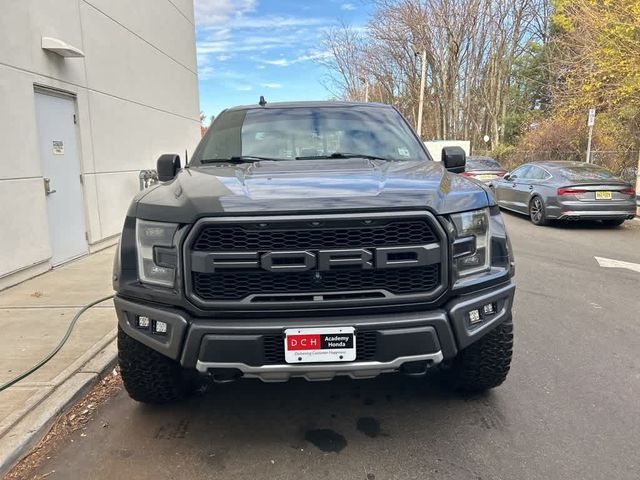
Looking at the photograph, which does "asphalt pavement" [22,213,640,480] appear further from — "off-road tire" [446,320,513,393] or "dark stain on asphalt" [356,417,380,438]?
"off-road tire" [446,320,513,393]

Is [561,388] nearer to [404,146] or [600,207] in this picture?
[404,146]

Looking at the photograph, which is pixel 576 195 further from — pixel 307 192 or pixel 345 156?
pixel 307 192

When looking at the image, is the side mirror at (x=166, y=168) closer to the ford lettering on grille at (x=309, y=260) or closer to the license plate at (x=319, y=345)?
the ford lettering on grille at (x=309, y=260)

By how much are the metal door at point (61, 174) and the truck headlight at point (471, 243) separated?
6.01 meters

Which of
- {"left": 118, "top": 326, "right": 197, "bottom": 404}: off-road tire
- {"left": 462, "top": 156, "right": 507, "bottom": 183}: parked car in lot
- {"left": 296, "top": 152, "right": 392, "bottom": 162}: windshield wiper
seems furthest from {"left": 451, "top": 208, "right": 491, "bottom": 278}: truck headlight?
{"left": 462, "top": 156, "right": 507, "bottom": 183}: parked car in lot

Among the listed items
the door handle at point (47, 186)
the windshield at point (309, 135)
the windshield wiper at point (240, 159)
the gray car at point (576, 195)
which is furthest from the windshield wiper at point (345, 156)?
the gray car at point (576, 195)

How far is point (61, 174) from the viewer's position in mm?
7238

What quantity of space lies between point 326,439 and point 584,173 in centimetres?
967

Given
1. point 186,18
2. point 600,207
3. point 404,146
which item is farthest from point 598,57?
point 404,146

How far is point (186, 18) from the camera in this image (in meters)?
14.1

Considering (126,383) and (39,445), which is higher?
(126,383)

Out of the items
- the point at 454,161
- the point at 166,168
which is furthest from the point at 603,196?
the point at 166,168

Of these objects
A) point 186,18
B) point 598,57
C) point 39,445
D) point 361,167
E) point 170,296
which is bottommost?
point 39,445

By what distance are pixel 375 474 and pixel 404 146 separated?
2323mm
